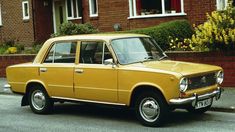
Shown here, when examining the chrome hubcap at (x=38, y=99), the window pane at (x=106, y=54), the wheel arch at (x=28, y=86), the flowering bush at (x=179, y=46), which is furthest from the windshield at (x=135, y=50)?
the flowering bush at (x=179, y=46)

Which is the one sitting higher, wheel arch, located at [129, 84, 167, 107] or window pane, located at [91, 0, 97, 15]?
window pane, located at [91, 0, 97, 15]

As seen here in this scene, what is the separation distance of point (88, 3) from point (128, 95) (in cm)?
1512

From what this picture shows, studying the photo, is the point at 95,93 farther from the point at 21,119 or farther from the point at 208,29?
the point at 208,29

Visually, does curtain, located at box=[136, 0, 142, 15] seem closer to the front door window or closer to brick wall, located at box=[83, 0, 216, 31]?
brick wall, located at box=[83, 0, 216, 31]

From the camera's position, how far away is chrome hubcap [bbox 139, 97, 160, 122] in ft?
29.8

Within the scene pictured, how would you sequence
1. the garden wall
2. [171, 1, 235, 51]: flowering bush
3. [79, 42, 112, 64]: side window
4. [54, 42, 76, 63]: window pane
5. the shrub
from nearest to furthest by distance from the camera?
1. [79, 42, 112, 64]: side window
2. [54, 42, 76, 63]: window pane
3. [171, 1, 235, 51]: flowering bush
4. the garden wall
5. the shrub

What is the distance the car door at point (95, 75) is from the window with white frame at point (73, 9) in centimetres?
1564

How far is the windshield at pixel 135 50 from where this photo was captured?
9.75 meters

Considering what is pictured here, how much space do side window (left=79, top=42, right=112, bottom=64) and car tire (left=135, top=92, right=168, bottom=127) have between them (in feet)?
3.75

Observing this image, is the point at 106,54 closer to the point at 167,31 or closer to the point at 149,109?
the point at 149,109

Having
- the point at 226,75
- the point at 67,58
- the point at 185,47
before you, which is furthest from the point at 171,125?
the point at 185,47

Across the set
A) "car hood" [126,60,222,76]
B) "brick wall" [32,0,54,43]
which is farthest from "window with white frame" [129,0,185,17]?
"car hood" [126,60,222,76]

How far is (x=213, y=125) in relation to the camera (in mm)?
9195

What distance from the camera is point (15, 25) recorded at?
1101 inches
